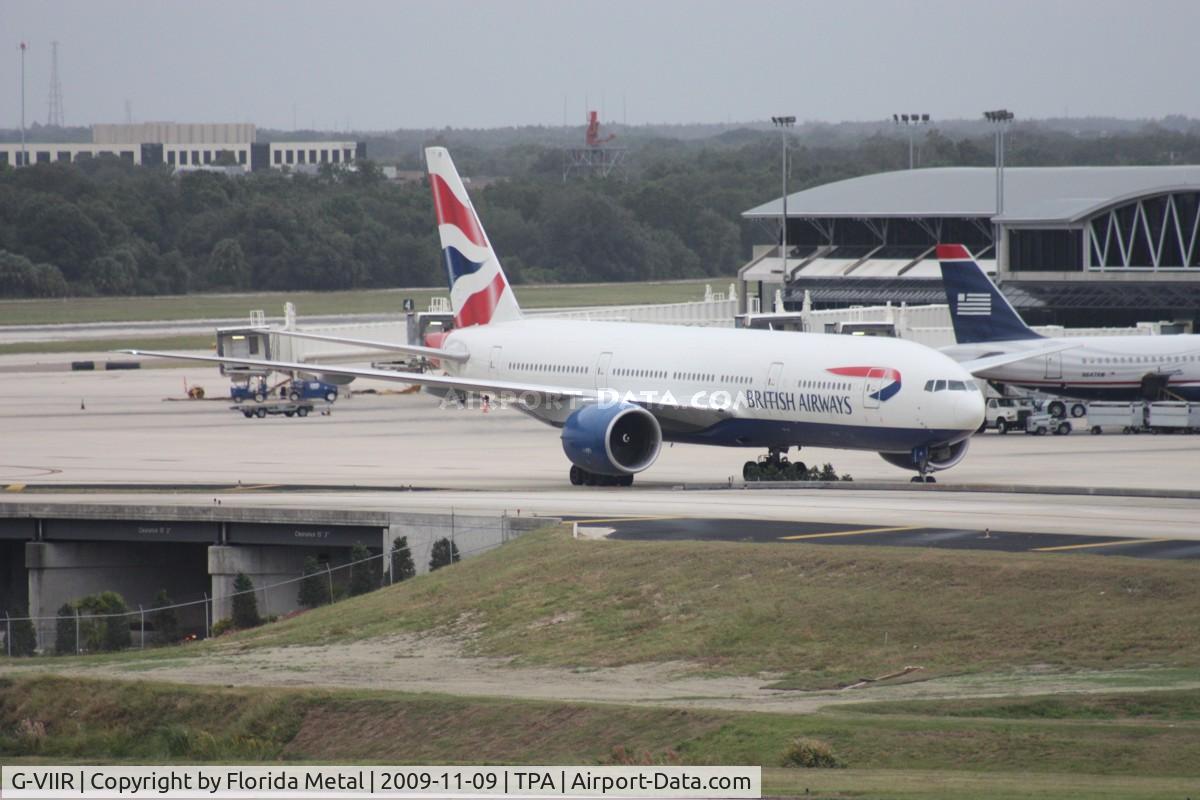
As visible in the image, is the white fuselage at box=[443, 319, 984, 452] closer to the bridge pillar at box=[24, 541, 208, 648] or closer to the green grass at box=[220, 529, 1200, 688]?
the green grass at box=[220, 529, 1200, 688]

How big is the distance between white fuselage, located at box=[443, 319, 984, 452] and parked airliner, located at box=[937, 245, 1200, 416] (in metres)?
21.5

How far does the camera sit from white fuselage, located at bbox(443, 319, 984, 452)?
45.3 metres

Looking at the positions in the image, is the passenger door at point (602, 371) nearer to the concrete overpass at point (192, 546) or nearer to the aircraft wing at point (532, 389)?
the aircraft wing at point (532, 389)

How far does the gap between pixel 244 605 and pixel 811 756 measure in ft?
69.0

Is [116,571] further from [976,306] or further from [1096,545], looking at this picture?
[976,306]

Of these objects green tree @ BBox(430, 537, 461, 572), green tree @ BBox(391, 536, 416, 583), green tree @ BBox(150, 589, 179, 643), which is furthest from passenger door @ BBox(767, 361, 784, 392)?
green tree @ BBox(150, 589, 179, 643)

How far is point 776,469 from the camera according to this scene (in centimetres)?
4941

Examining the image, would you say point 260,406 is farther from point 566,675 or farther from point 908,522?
point 566,675

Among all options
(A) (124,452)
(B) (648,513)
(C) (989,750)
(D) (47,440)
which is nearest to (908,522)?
(B) (648,513)

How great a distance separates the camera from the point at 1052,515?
1537 inches

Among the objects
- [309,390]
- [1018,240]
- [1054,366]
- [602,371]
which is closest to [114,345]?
[309,390]

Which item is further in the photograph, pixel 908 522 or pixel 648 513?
pixel 648 513

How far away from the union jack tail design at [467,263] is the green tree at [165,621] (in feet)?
63.4

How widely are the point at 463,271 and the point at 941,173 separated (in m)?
73.4
